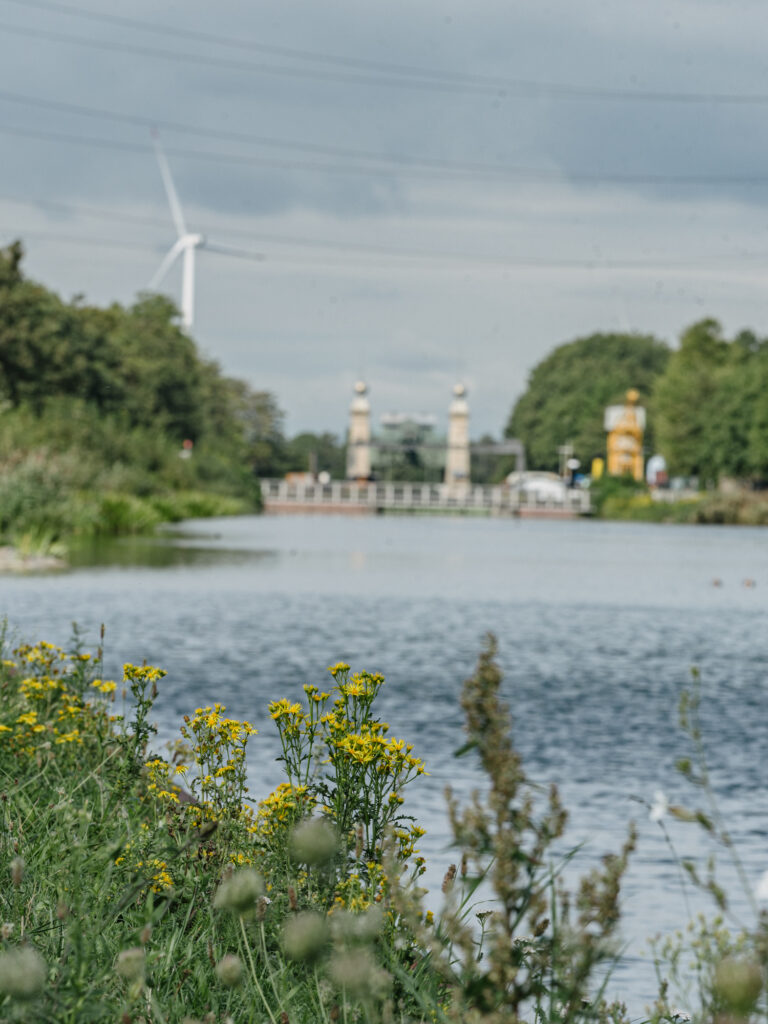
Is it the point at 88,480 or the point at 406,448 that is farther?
the point at 406,448

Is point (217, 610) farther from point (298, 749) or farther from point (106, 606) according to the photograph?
point (298, 749)

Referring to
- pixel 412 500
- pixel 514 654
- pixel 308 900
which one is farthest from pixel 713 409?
pixel 308 900

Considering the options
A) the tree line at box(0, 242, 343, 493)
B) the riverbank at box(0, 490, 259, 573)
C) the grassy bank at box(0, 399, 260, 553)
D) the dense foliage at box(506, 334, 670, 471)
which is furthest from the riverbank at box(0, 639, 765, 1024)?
the dense foliage at box(506, 334, 670, 471)

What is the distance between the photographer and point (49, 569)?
22938mm

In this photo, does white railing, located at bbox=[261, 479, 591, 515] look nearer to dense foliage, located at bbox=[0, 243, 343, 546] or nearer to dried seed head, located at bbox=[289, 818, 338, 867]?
dense foliage, located at bbox=[0, 243, 343, 546]

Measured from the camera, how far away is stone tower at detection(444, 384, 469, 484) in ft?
461

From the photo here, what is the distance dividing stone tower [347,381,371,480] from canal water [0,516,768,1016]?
10664 centimetres

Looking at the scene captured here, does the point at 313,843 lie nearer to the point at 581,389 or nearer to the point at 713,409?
the point at 713,409

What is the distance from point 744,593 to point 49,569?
35.5 feet

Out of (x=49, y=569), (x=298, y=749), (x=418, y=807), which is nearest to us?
(x=298, y=749)

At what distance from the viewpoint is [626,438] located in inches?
4316

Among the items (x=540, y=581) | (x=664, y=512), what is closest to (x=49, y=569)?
(x=540, y=581)

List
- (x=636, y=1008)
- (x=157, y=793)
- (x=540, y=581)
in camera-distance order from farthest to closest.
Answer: (x=540, y=581) → (x=636, y=1008) → (x=157, y=793)

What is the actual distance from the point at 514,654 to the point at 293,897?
11752mm
